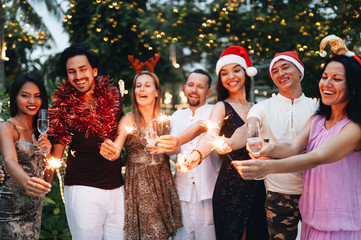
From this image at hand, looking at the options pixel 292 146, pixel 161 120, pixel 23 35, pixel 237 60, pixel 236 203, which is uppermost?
pixel 23 35

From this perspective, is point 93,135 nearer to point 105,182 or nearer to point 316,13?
point 105,182

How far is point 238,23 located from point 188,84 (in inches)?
240

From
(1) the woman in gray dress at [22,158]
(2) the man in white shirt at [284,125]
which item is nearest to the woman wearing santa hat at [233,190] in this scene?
(2) the man in white shirt at [284,125]

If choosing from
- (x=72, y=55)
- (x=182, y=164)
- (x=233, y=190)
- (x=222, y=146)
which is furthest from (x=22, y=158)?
(x=233, y=190)

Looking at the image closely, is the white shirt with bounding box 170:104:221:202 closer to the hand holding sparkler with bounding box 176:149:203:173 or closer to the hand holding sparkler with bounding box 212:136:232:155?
the hand holding sparkler with bounding box 176:149:203:173

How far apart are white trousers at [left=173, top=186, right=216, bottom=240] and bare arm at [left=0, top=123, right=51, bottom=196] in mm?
1413

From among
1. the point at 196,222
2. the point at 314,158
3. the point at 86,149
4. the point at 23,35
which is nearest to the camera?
the point at 314,158

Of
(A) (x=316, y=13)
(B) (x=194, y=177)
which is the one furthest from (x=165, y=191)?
(A) (x=316, y=13)

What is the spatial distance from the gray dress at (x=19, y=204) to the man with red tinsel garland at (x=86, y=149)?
Answer: 231 millimetres

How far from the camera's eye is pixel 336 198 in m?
2.09

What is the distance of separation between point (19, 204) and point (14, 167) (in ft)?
1.62

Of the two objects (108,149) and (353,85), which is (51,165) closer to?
(108,149)

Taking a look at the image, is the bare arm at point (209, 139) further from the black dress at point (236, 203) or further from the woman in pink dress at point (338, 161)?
the woman in pink dress at point (338, 161)

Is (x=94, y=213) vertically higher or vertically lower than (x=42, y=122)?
lower
